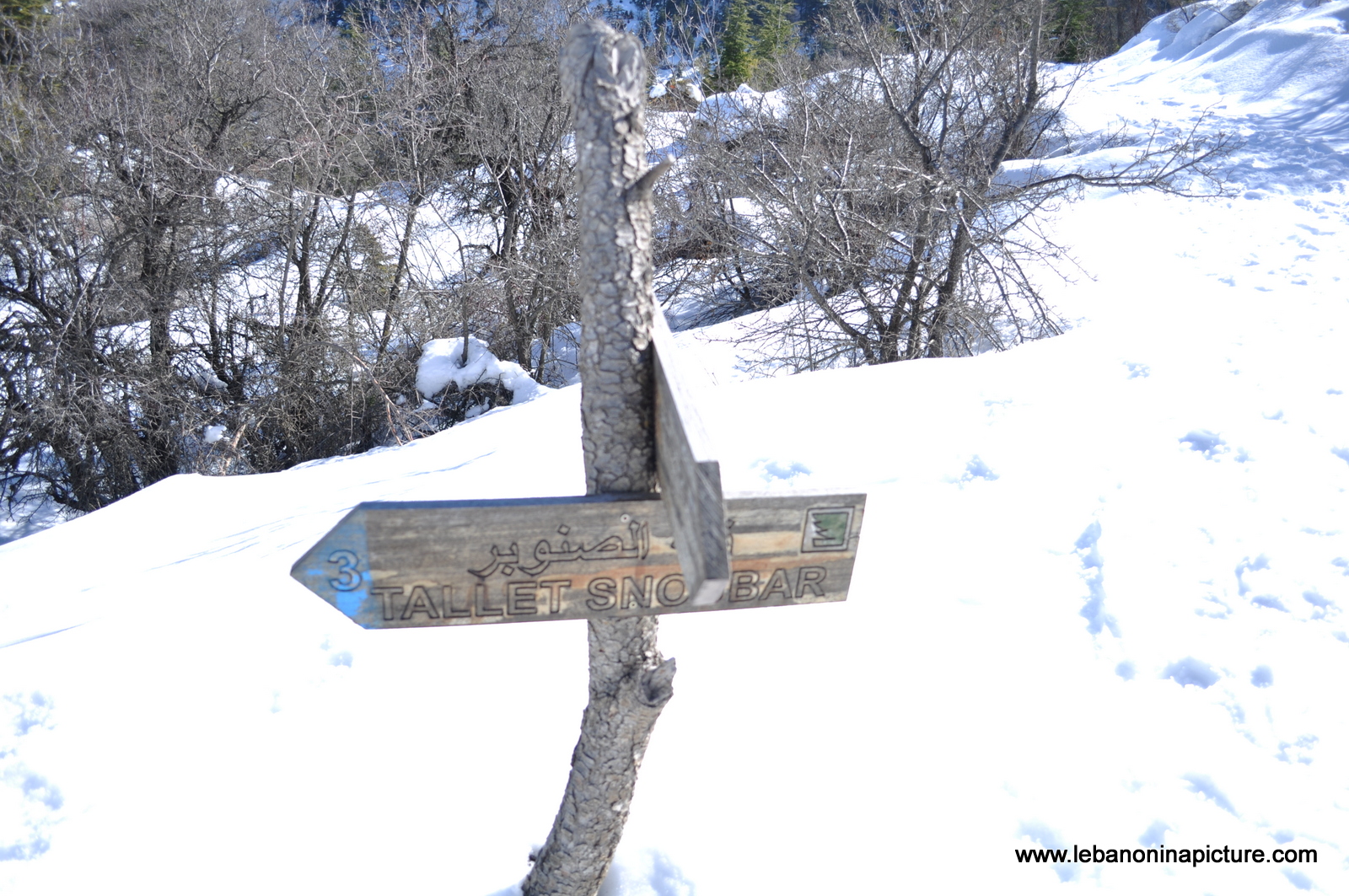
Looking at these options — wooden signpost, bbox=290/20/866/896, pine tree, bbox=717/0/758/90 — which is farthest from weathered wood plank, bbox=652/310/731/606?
pine tree, bbox=717/0/758/90

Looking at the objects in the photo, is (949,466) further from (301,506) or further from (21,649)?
(21,649)

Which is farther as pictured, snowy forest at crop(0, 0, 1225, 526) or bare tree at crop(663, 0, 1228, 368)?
snowy forest at crop(0, 0, 1225, 526)

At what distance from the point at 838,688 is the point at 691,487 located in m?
1.92

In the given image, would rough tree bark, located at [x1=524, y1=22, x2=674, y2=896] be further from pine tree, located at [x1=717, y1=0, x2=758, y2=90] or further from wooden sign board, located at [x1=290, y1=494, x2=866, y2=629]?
pine tree, located at [x1=717, y1=0, x2=758, y2=90]

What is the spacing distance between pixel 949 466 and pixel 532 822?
254cm

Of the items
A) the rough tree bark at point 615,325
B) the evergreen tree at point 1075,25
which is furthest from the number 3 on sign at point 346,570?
the evergreen tree at point 1075,25

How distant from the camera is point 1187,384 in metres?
4.75

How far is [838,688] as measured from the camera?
9.51 ft

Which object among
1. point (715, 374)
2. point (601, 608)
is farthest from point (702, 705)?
point (715, 374)

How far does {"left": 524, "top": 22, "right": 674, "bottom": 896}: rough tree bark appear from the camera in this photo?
1.47 meters

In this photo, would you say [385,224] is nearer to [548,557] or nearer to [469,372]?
[469,372]

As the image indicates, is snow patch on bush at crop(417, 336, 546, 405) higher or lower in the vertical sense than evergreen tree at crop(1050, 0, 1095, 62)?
lower

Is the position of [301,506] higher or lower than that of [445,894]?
higher

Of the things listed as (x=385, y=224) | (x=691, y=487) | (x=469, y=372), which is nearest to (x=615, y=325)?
(x=691, y=487)
